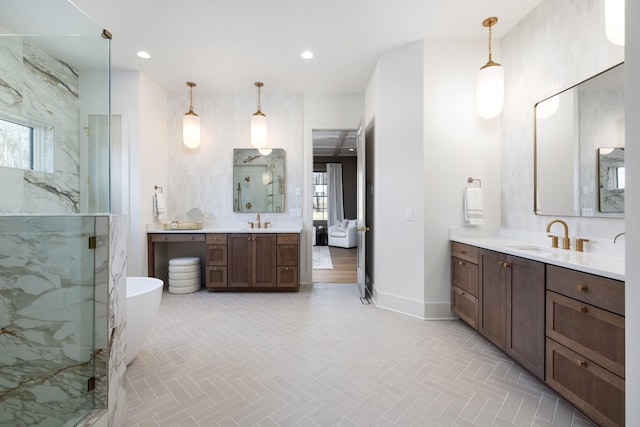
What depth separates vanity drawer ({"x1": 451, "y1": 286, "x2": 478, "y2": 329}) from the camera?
8.58 ft

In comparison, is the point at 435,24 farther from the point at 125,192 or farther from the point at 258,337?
the point at 125,192

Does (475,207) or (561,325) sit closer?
(561,325)

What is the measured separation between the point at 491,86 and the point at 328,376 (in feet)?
9.73

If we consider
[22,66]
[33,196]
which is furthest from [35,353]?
[22,66]

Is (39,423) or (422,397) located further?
(422,397)

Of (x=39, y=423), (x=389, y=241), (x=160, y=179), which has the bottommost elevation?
(x=39, y=423)

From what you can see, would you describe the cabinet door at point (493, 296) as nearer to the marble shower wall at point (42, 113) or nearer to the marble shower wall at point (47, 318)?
the marble shower wall at point (47, 318)

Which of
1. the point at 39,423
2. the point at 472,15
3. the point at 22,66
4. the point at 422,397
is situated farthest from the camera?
the point at 472,15

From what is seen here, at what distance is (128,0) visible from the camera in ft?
8.24

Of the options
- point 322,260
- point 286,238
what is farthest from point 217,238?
point 322,260

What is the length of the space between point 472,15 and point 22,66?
3.66 meters

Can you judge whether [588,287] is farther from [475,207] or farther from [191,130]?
[191,130]

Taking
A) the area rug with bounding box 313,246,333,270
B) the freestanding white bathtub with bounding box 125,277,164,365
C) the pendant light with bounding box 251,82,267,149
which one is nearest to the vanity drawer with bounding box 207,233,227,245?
the pendant light with bounding box 251,82,267,149

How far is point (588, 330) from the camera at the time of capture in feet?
4.98
